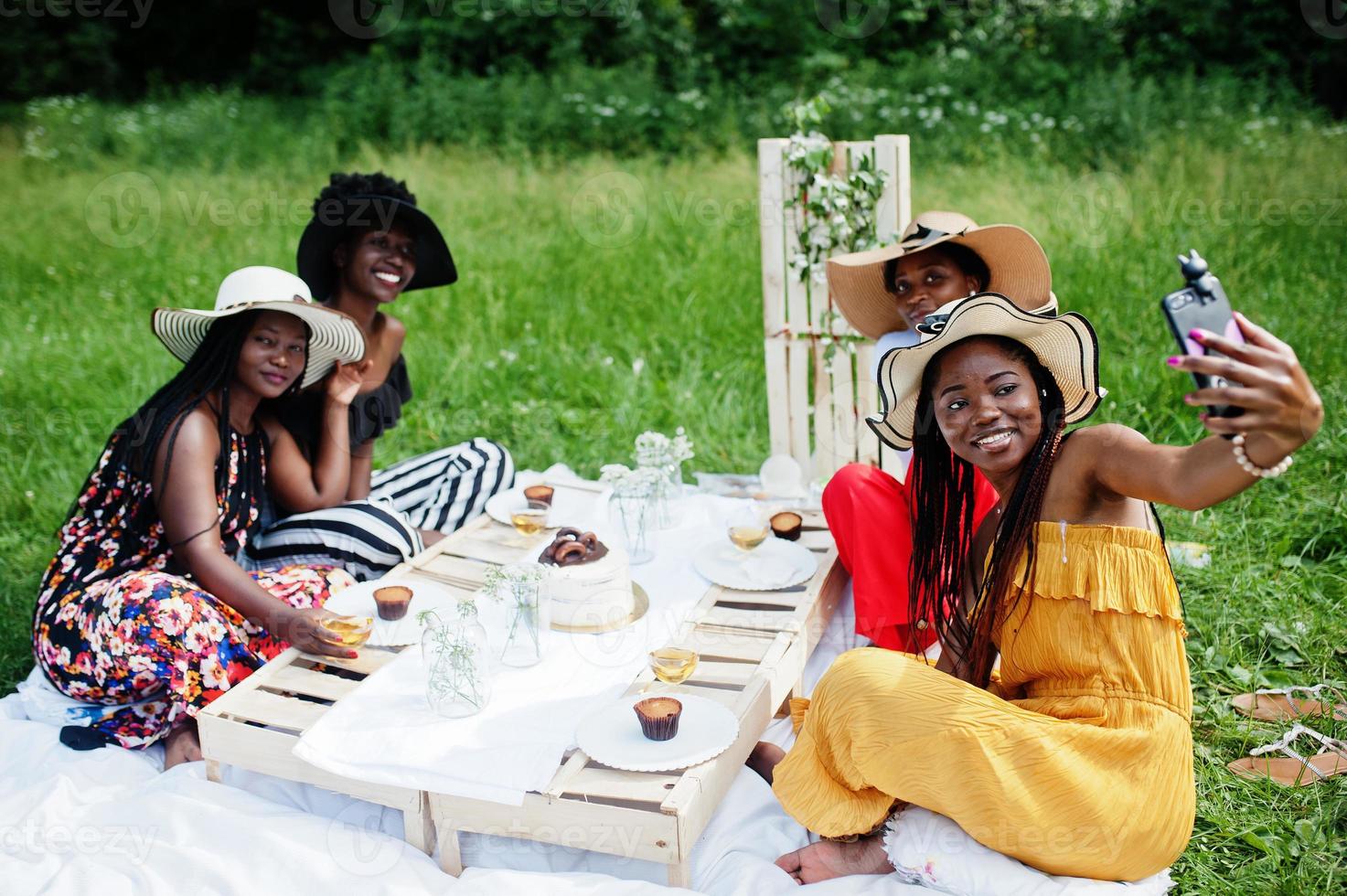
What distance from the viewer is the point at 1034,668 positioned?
9.03ft

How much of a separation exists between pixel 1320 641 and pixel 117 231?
8916 millimetres

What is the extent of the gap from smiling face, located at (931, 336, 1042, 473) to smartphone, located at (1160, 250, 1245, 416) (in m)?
0.68

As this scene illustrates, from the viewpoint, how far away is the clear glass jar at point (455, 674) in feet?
9.79

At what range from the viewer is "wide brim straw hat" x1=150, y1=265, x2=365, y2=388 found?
3693 millimetres

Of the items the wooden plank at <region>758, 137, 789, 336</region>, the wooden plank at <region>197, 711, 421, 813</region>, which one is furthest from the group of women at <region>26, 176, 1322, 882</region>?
the wooden plank at <region>758, 137, 789, 336</region>

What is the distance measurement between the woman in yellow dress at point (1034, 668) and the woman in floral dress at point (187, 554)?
1637mm

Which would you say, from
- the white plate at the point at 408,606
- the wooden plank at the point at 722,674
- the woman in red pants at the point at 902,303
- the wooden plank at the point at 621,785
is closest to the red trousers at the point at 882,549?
the woman in red pants at the point at 902,303

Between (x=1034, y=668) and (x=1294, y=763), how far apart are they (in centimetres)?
107

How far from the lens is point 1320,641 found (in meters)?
3.84

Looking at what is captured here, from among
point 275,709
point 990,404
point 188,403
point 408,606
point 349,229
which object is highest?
point 349,229

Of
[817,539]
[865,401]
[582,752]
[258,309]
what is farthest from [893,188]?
[582,752]

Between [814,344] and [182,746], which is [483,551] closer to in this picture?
[182,746]

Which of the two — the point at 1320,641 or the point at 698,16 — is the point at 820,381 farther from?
the point at 698,16

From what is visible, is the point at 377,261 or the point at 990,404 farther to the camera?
the point at 377,261
